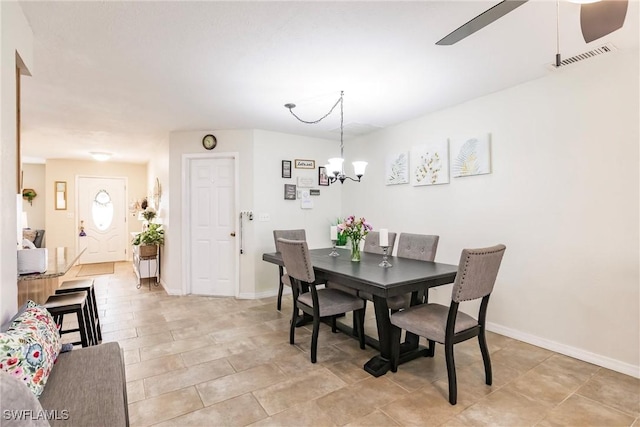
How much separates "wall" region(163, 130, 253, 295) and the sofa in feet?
9.62

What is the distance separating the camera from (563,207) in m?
2.77

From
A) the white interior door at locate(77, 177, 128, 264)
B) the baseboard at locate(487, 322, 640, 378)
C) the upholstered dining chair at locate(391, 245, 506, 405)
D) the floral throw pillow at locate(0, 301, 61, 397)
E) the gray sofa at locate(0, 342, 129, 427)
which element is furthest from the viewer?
the white interior door at locate(77, 177, 128, 264)

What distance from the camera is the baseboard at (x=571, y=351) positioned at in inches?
95.1

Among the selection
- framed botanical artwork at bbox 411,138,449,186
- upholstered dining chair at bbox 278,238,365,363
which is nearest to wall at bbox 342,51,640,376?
framed botanical artwork at bbox 411,138,449,186

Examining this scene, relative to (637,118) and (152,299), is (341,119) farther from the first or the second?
(152,299)

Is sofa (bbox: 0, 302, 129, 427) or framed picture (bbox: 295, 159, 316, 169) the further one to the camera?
framed picture (bbox: 295, 159, 316, 169)

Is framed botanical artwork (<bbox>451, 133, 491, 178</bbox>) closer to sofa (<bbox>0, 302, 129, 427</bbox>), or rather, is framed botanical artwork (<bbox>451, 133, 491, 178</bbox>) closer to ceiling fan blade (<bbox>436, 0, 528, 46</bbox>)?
ceiling fan blade (<bbox>436, 0, 528, 46</bbox>)

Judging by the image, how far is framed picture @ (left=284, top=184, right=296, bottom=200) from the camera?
487 cm

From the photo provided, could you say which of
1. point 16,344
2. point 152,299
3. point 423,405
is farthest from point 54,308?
point 423,405

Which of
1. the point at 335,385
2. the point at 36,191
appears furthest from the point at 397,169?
the point at 36,191

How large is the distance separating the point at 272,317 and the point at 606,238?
3.24 meters

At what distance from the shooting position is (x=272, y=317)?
375 cm

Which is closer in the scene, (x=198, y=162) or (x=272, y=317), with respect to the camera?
(x=272, y=317)

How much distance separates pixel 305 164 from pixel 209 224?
1.72 meters
